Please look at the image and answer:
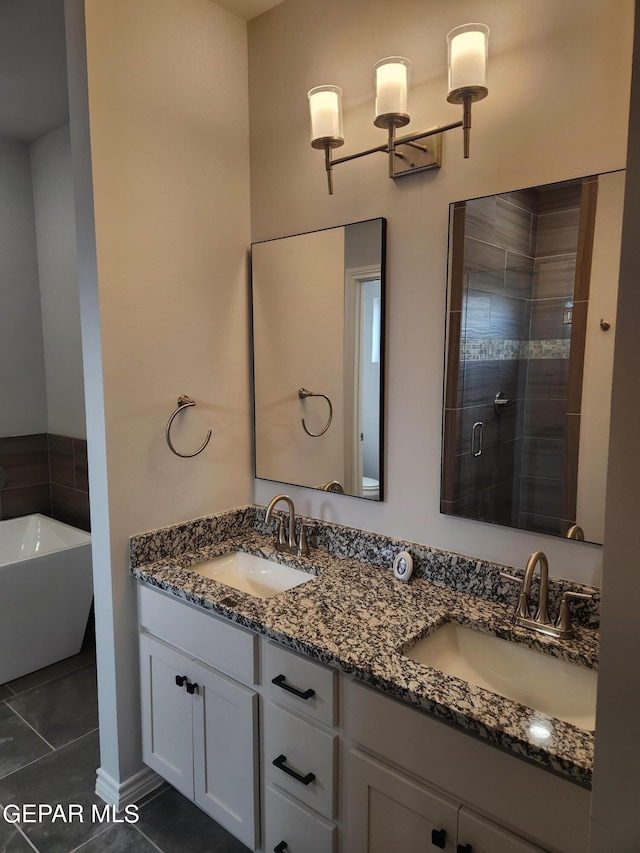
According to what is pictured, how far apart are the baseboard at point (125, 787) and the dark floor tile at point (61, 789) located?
0.04m

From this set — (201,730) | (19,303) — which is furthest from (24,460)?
(201,730)

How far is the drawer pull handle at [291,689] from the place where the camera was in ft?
4.47

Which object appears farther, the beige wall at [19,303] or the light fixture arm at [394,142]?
the beige wall at [19,303]

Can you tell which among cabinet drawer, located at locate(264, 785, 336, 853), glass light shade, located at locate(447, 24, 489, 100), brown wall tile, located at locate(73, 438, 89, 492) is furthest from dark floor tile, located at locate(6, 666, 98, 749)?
glass light shade, located at locate(447, 24, 489, 100)

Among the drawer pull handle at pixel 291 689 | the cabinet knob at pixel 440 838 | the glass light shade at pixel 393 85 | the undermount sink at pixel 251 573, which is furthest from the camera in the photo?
the undermount sink at pixel 251 573

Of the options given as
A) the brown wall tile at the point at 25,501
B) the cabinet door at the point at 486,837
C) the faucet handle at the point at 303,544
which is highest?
the faucet handle at the point at 303,544

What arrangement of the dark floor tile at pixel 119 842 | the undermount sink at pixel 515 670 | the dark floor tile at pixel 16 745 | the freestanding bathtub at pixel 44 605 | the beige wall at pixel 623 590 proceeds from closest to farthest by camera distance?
the beige wall at pixel 623 590, the undermount sink at pixel 515 670, the dark floor tile at pixel 119 842, the dark floor tile at pixel 16 745, the freestanding bathtub at pixel 44 605

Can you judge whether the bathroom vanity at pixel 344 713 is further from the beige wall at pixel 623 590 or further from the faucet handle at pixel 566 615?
the beige wall at pixel 623 590

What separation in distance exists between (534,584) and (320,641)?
59 centimetres

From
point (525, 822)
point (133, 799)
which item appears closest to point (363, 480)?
point (525, 822)

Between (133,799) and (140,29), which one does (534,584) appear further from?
(140,29)

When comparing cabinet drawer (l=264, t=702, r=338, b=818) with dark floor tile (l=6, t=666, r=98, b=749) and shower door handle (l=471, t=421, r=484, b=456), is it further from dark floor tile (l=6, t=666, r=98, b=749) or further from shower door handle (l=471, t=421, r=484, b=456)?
dark floor tile (l=6, t=666, r=98, b=749)

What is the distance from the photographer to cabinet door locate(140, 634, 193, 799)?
1749mm

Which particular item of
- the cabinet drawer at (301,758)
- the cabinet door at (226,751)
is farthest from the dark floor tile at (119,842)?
the cabinet drawer at (301,758)
